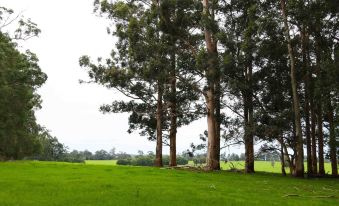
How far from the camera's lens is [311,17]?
2725 cm

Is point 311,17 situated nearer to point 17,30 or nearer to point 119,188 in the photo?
point 119,188

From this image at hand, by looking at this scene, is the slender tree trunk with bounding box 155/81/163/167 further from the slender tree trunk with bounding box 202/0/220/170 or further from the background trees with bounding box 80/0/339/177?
the slender tree trunk with bounding box 202/0/220/170

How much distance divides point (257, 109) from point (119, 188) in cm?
1827

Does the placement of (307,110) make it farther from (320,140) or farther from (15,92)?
(15,92)

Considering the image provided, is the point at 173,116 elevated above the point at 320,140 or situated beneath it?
elevated above

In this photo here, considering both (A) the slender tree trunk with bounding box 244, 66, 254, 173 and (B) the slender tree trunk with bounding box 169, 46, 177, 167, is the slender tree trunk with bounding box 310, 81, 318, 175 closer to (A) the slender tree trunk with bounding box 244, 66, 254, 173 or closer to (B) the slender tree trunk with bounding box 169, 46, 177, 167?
(A) the slender tree trunk with bounding box 244, 66, 254, 173

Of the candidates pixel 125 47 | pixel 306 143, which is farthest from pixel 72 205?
pixel 125 47

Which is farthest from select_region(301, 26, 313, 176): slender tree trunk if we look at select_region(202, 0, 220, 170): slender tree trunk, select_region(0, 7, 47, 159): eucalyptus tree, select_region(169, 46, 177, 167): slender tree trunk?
select_region(0, 7, 47, 159): eucalyptus tree

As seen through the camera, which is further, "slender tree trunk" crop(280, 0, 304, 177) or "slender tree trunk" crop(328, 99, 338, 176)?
"slender tree trunk" crop(328, 99, 338, 176)

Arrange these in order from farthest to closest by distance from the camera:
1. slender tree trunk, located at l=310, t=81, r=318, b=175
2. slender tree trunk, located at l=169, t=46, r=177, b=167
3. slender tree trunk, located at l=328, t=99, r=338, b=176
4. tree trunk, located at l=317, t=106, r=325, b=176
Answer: slender tree trunk, located at l=169, t=46, r=177, b=167 → tree trunk, located at l=317, t=106, r=325, b=176 → slender tree trunk, located at l=310, t=81, r=318, b=175 → slender tree trunk, located at l=328, t=99, r=338, b=176

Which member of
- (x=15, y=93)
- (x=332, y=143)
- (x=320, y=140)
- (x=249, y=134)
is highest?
(x=15, y=93)

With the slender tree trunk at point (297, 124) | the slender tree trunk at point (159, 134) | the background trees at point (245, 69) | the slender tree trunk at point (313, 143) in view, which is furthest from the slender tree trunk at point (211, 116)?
the slender tree trunk at point (313, 143)

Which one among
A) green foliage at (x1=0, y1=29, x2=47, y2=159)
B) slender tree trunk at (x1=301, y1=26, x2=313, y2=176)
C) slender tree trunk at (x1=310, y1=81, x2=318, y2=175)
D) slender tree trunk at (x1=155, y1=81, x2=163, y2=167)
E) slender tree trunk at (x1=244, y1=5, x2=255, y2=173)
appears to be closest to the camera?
slender tree trunk at (x1=244, y1=5, x2=255, y2=173)

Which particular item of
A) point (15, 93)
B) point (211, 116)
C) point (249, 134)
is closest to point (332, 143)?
point (249, 134)
